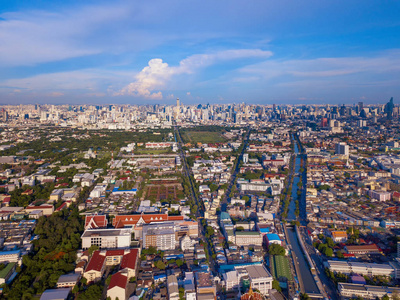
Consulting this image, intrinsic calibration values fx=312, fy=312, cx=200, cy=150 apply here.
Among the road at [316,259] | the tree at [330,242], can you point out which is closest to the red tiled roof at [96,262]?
the road at [316,259]

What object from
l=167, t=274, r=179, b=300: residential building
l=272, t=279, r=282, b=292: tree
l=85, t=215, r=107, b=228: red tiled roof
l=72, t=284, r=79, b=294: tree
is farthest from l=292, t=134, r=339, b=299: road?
l=85, t=215, r=107, b=228: red tiled roof

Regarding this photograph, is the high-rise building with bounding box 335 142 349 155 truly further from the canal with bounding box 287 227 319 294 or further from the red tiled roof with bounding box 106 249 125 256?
the red tiled roof with bounding box 106 249 125 256

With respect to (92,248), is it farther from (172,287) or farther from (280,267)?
(280,267)

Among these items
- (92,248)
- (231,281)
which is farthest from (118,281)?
(231,281)

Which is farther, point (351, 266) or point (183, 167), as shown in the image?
point (183, 167)

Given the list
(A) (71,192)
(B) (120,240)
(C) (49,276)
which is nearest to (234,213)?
(B) (120,240)

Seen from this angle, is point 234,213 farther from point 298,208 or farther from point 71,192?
point 71,192
